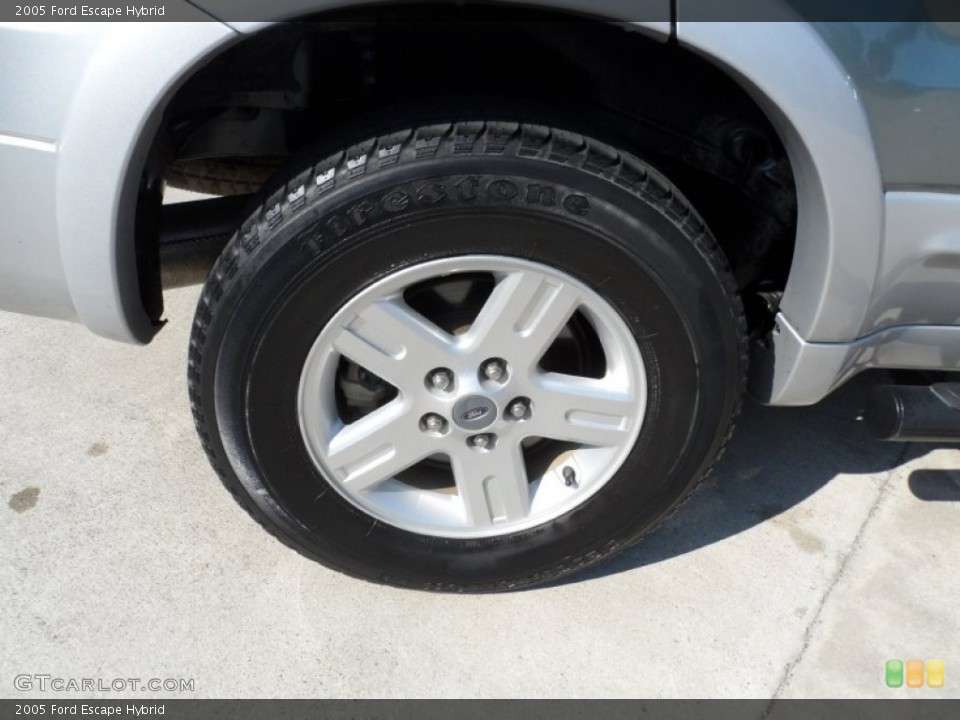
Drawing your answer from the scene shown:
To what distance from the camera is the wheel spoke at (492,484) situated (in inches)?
76.5

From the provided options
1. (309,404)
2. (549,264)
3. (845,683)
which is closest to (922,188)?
(549,264)

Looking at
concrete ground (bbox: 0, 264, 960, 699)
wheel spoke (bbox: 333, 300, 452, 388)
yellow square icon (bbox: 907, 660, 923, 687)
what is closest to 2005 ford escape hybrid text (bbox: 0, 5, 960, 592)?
wheel spoke (bbox: 333, 300, 452, 388)

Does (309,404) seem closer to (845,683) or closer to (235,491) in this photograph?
(235,491)

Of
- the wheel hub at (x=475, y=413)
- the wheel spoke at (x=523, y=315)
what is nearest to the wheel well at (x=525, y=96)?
the wheel spoke at (x=523, y=315)

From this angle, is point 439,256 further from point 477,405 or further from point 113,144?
point 113,144

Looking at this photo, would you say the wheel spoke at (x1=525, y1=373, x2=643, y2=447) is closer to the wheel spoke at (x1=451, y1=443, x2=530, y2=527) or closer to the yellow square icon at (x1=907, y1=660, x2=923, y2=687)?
the wheel spoke at (x1=451, y1=443, x2=530, y2=527)

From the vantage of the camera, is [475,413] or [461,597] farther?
[461,597]

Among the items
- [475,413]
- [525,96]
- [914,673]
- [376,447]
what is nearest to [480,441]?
[475,413]

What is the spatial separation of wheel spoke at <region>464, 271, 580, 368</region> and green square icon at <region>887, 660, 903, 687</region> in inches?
42.7

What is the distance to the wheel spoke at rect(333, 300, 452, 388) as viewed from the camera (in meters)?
1.76

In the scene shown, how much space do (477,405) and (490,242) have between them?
0.35m

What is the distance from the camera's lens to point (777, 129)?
5.46 feet

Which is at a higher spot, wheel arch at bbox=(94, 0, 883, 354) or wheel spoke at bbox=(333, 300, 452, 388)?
wheel arch at bbox=(94, 0, 883, 354)

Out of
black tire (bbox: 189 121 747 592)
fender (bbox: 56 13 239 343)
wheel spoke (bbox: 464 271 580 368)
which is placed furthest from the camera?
wheel spoke (bbox: 464 271 580 368)
